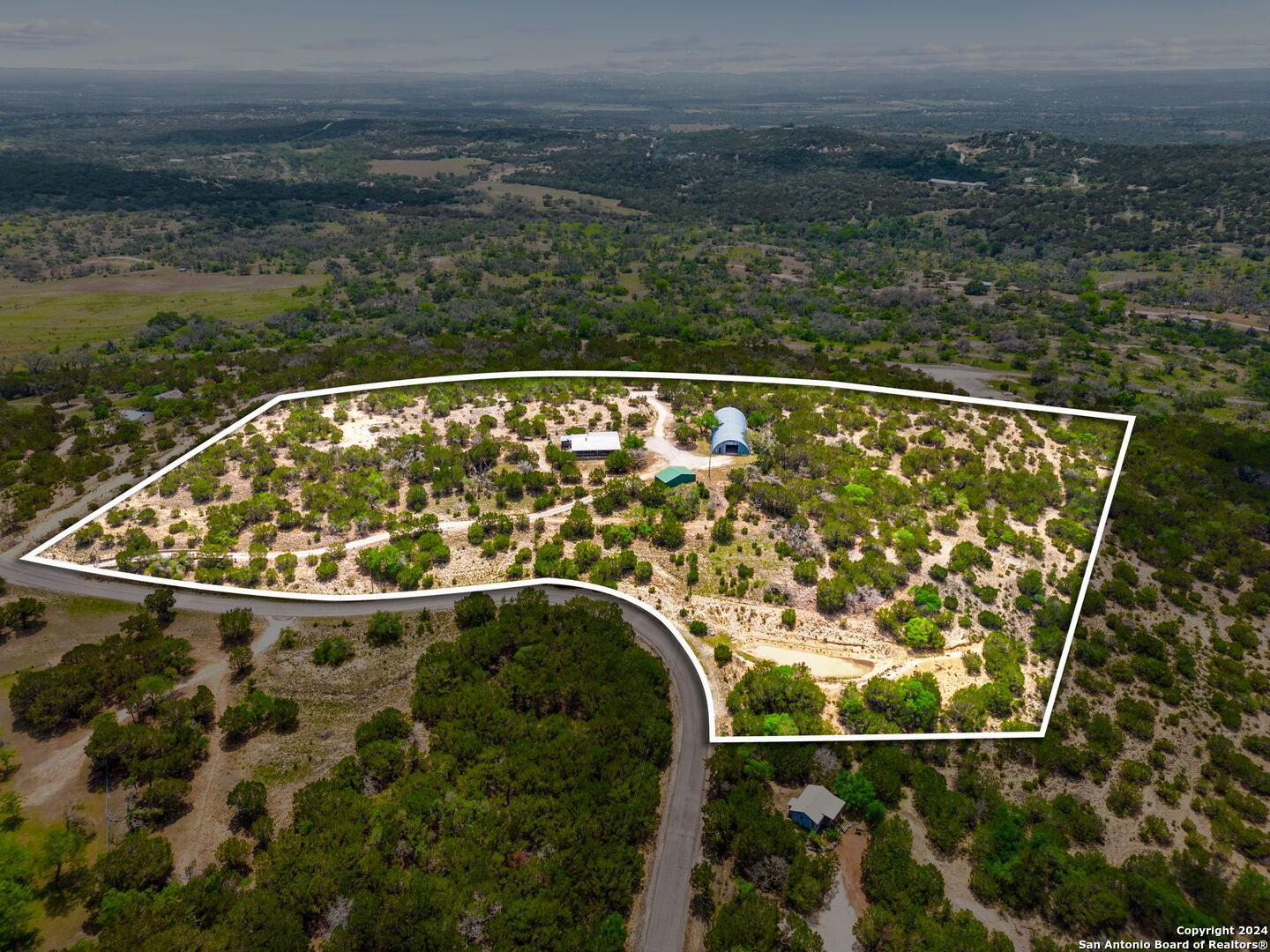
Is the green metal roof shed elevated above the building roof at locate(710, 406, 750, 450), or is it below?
below

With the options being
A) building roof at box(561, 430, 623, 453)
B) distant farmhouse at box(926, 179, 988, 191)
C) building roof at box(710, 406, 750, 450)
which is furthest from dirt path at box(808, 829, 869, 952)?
distant farmhouse at box(926, 179, 988, 191)

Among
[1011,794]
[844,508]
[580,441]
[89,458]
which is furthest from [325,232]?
[1011,794]

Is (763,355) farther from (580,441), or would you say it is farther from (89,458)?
(89,458)

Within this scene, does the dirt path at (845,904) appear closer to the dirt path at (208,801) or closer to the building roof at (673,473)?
the building roof at (673,473)

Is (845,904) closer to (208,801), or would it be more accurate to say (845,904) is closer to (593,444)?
(208,801)

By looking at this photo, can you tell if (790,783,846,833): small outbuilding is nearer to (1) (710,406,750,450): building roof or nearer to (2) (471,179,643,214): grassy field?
(1) (710,406,750,450): building roof

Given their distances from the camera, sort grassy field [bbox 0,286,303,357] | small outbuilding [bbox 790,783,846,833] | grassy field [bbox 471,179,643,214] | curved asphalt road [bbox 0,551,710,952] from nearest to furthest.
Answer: curved asphalt road [bbox 0,551,710,952] → small outbuilding [bbox 790,783,846,833] → grassy field [bbox 0,286,303,357] → grassy field [bbox 471,179,643,214]

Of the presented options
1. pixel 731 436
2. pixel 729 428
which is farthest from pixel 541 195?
pixel 731 436
